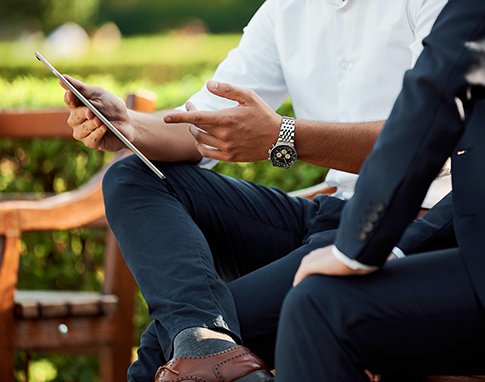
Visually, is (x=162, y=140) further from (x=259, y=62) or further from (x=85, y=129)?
(x=259, y=62)

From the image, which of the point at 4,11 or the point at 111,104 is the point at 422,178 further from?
the point at 4,11

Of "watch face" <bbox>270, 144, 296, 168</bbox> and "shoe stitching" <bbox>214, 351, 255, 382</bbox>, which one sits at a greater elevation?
"watch face" <bbox>270, 144, 296, 168</bbox>

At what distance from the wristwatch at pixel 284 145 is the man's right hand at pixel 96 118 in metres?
0.44

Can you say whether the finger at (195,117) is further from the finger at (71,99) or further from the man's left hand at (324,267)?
the man's left hand at (324,267)

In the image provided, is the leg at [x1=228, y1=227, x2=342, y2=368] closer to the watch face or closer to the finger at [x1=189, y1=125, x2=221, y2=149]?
the watch face

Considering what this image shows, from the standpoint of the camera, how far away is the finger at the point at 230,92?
6.87 feet

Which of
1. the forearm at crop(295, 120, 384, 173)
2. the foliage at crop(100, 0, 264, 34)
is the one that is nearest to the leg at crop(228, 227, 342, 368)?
the forearm at crop(295, 120, 384, 173)

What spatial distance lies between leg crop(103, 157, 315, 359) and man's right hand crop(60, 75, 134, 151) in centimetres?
11

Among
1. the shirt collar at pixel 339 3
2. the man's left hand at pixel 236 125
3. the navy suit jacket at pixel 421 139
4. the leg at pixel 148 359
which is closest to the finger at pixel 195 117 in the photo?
the man's left hand at pixel 236 125

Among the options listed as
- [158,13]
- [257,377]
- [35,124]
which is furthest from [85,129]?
[158,13]

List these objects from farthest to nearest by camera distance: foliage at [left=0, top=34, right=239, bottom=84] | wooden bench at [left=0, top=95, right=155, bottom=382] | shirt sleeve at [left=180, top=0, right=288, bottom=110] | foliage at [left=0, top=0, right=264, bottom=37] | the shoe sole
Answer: foliage at [left=0, top=0, right=264, bottom=37]
foliage at [left=0, top=34, right=239, bottom=84]
wooden bench at [left=0, top=95, right=155, bottom=382]
shirt sleeve at [left=180, top=0, right=288, bottom=110]
the shoe sole

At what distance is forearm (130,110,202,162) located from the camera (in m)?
2.45

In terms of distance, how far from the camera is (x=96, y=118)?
2.34m

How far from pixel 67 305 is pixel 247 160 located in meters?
1.26
